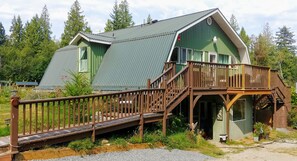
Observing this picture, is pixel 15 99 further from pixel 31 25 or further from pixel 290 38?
pixel 290 38

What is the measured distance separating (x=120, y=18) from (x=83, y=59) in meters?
36.3

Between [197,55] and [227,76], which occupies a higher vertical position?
[197,55]

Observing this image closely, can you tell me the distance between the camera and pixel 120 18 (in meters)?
51.7

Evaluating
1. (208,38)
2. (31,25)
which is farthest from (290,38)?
(208,38)

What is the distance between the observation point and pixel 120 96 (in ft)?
31.7

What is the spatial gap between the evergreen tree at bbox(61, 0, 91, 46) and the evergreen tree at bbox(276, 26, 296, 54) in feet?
161

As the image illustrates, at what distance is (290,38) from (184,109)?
68.4m

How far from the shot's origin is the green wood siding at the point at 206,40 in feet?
50.9

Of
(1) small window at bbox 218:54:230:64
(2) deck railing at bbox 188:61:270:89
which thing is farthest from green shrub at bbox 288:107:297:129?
(2) deck railing at bbox 188:61:270:89

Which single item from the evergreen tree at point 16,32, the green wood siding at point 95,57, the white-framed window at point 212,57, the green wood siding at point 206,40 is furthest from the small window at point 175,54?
the evergreen tree at point 16,32

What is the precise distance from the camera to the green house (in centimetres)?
1399

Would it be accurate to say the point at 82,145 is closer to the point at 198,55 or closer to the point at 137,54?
the point at 137,54

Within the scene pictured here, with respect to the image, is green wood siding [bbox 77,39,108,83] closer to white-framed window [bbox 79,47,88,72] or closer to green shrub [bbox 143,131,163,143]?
white-framed window [bbox 79,47,88,72]

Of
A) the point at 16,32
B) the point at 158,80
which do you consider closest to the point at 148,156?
the point at 158,80
